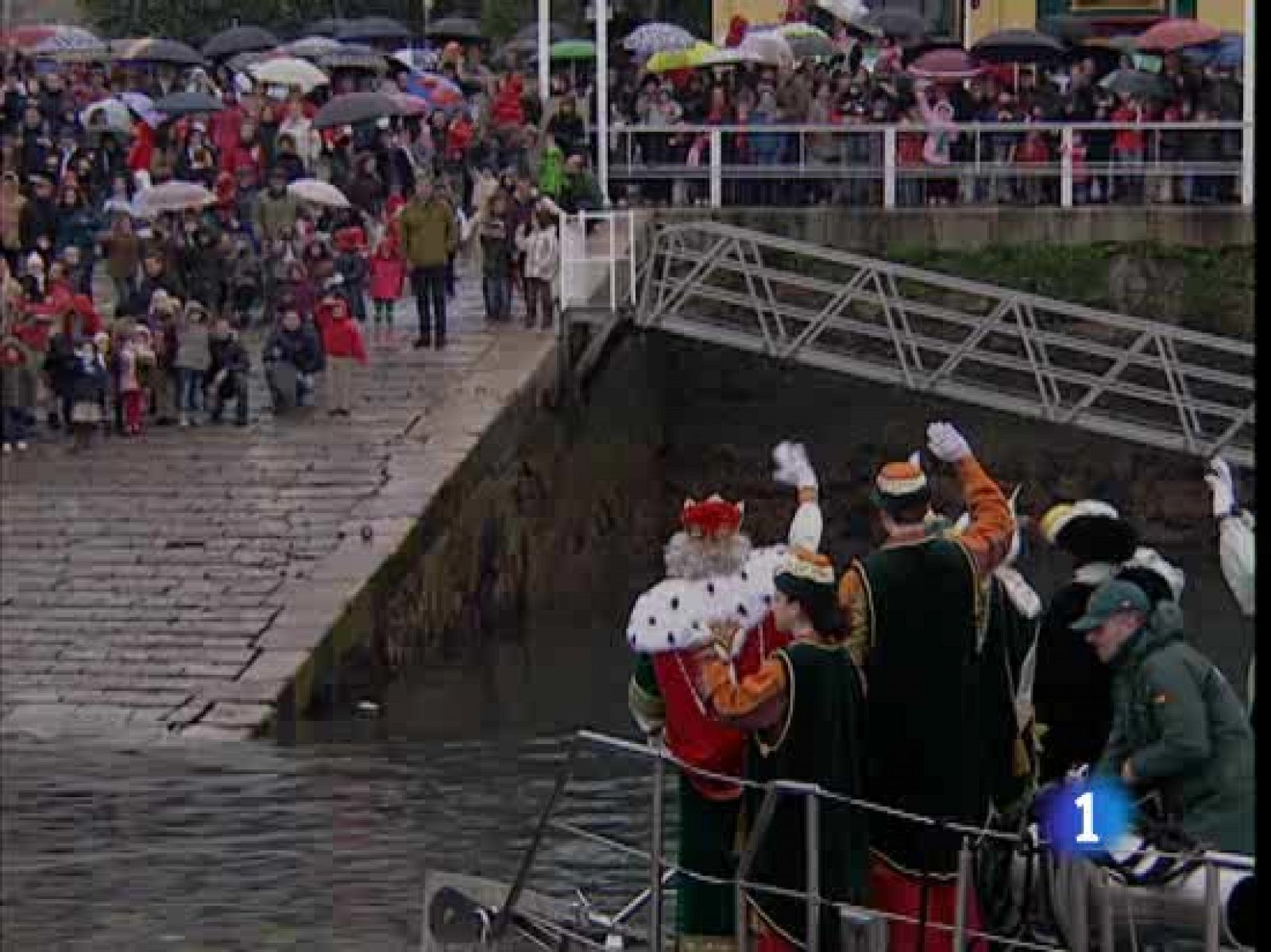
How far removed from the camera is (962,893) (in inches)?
384

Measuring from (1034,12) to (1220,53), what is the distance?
6.09 meters

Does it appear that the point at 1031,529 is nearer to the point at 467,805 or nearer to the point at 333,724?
the point at 333,724

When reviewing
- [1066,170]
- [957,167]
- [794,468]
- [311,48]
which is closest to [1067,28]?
[957,167]

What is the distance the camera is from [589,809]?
19.4m

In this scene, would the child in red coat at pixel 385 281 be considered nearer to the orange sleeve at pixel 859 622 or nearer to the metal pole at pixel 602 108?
the metal pole at pixel 602 108

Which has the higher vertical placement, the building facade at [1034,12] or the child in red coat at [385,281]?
the building facade at [1034,12]

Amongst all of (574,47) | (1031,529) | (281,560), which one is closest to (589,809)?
(281,560)

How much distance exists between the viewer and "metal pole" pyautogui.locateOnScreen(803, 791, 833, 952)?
9.78 metres

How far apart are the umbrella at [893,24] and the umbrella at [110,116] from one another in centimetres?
786

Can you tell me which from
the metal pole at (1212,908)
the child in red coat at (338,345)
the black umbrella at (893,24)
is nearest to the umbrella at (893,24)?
the black umbrella at (893,24)

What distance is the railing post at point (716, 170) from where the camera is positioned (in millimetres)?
31562

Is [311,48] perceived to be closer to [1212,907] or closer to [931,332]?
[931,332]

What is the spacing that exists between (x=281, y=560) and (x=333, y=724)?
2.32 meters

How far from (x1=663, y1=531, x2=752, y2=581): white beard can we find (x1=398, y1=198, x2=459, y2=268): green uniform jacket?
19.1m
